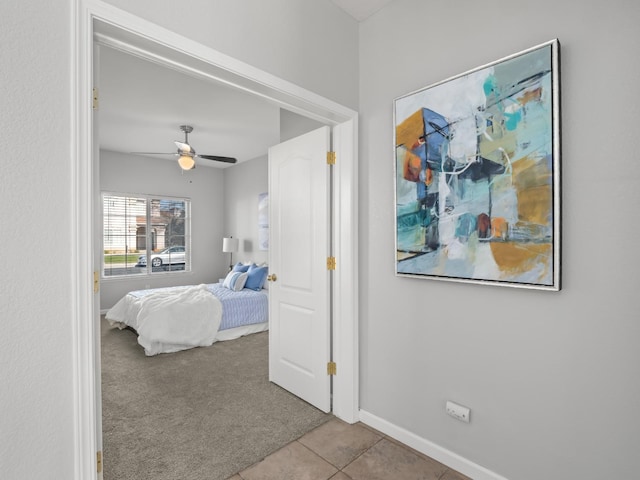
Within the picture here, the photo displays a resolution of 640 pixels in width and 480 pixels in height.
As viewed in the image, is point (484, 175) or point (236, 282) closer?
point (484, 175)

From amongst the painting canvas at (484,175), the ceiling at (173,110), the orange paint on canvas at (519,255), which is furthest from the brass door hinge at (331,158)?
the orange paint on canvas at (519,255)

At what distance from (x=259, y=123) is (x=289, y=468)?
12.7ft

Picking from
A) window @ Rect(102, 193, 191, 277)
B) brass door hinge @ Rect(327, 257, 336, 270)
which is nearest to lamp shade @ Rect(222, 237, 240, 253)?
window @ Rect(102, 193, 191, 277)

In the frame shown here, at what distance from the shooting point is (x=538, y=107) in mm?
1541

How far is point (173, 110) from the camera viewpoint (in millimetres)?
3963

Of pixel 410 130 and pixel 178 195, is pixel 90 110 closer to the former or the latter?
pixel 410 130

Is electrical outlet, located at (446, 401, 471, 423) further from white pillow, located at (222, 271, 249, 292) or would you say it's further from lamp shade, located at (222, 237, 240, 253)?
lamp shade, located at (222, 237, 240, 253)

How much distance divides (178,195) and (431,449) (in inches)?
241

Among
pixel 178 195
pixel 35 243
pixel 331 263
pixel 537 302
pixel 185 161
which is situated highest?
pixel 185 161

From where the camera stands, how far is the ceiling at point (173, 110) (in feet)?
9.79

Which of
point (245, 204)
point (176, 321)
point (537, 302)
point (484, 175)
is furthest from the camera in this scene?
point (245, 204)

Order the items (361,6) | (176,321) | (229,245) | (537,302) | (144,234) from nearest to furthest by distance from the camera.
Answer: (537,302) < (361,6) < (176,321) < (144,234) < (229,245)

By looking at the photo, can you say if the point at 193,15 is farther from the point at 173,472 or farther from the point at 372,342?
the point at 173,472

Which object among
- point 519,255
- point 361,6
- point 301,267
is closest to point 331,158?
point 301,267
